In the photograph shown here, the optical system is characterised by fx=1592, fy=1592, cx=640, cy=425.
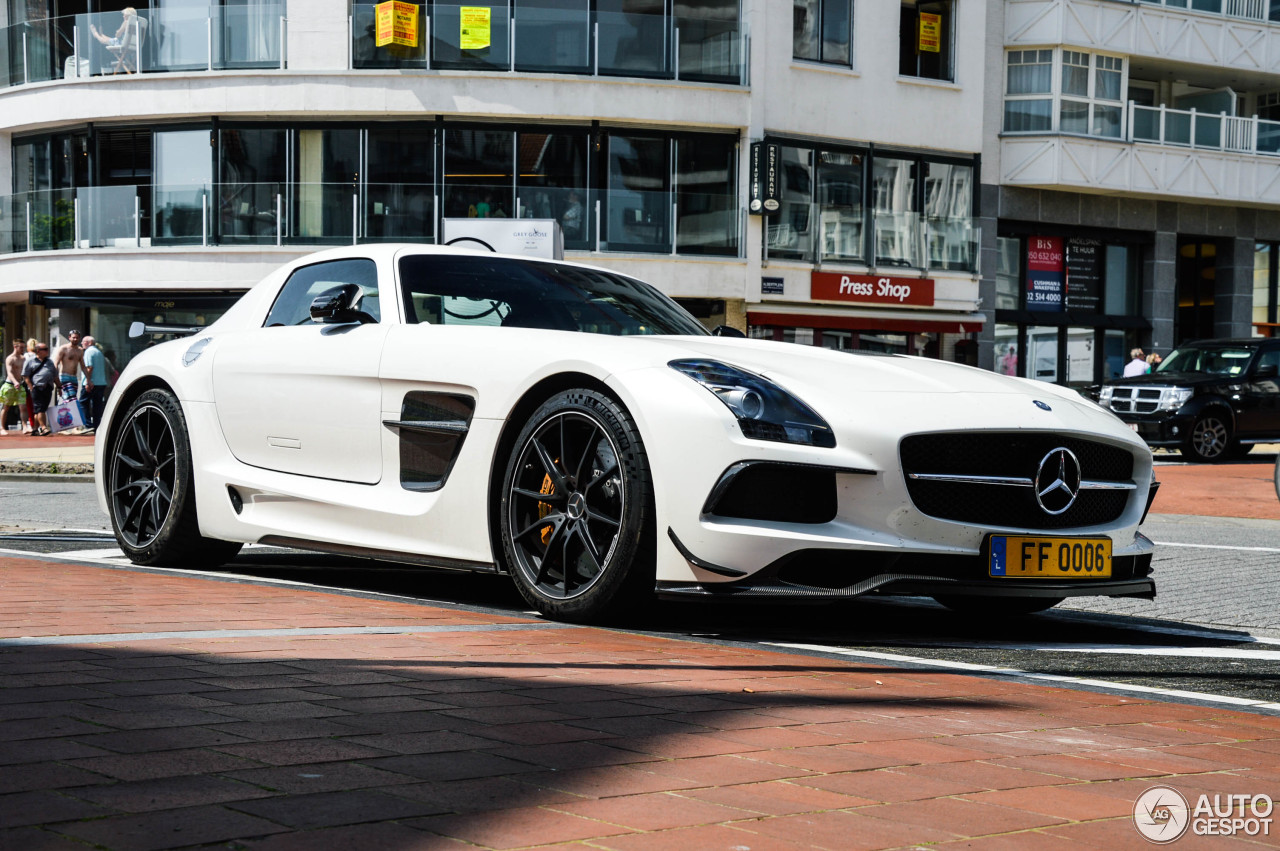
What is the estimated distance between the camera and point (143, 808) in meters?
2.65

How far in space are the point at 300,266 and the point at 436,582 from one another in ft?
5.21

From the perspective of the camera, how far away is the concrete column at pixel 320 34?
98.3 feet

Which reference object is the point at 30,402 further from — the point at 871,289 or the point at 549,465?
the point at 549,465

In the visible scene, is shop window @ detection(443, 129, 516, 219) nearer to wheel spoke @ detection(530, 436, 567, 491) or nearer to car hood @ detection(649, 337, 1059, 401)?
car hood @ detection(649, 337, 1059, 401)

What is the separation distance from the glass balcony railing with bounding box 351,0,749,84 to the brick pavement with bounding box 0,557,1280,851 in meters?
26.0

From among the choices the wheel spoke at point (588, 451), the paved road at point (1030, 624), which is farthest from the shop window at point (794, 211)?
the wheel spoke at point (588, 451)

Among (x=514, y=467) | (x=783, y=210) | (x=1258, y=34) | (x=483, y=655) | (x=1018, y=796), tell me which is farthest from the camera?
(x=1258, y=34)

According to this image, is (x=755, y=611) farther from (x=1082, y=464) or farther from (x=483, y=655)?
(x=483, y=655)

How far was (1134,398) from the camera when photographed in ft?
76.4

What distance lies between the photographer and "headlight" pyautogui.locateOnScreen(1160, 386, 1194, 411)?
2273cm

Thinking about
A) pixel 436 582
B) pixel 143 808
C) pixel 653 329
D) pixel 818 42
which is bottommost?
pixel 436 582

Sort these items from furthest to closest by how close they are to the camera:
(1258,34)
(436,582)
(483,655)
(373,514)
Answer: (1258,34) < (436,582) < (373,514) < (483,655)

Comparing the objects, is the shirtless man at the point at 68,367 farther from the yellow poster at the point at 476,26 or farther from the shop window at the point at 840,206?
the shop window at the point at 840,206

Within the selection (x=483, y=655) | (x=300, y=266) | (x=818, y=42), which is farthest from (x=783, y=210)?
(x=483, y=655)
